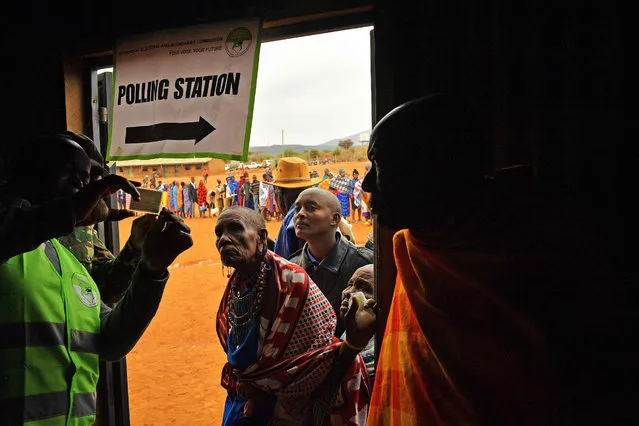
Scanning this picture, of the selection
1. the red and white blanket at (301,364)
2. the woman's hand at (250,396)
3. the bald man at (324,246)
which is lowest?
the woman's hand at (250,396)

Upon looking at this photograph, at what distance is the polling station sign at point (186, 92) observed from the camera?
2.29 m

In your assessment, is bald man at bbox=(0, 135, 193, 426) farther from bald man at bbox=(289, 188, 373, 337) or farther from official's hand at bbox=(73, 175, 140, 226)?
bald man at bbox=(289, 188, 373, 337)

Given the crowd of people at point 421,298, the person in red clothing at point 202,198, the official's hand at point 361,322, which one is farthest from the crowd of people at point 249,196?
the crowd of people at point 421,298

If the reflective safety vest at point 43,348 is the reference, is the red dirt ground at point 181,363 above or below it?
below

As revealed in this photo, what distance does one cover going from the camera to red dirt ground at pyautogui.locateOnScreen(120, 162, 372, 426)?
225 inches

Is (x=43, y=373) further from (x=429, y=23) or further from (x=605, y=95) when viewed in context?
(x=605, y=95)

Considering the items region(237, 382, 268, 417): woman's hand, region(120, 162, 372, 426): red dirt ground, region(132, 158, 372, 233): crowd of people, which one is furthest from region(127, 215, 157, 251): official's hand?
region(132, 158, 372, 233): crowd of people

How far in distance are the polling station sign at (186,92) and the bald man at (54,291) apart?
73cm

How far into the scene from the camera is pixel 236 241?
2410 mm

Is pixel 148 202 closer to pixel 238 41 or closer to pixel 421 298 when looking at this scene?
pixel 238 41

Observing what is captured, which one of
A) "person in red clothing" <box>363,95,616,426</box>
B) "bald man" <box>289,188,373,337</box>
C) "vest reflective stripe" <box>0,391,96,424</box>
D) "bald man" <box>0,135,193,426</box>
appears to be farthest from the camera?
"bald man" <box>289,188,373,337</box>

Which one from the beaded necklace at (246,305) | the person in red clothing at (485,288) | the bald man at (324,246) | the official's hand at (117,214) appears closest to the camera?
the person in red clothing at (485,288)

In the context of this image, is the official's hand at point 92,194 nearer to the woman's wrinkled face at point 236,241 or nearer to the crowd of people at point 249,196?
the woman's wrinkled face at point 236,241

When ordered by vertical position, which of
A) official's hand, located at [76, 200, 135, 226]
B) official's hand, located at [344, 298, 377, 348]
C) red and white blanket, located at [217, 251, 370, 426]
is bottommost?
red and white blanket, located at [217, 251, 370, 426]
